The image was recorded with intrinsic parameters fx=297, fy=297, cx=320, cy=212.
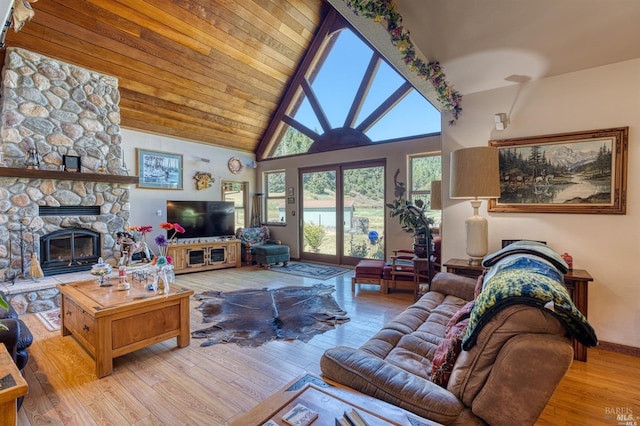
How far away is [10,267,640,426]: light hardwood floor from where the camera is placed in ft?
6.14

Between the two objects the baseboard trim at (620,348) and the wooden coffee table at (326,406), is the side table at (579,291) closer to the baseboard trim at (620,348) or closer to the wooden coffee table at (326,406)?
the baseboard trim at (620,348)

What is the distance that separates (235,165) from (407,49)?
5.79 meters

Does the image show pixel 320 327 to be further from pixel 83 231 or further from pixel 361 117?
pixel 361 117

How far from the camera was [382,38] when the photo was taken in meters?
2.20

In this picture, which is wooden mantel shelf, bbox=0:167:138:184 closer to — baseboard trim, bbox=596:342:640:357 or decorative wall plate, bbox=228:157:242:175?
decorative wall plate, bbox=228:157:242:175

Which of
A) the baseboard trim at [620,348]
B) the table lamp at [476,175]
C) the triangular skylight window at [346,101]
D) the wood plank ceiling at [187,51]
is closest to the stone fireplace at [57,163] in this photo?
the wood plank ceiling at [187,51]

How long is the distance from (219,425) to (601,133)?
3868 millimetres

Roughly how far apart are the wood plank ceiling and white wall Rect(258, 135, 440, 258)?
1.42m

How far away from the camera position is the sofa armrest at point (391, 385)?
A: 3.64ft

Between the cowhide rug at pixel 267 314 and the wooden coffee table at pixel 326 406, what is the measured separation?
1792 mm

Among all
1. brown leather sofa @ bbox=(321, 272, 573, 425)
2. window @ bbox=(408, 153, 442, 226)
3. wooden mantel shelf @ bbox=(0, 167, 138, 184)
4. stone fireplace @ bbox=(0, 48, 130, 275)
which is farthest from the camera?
window @ bbox=(408, 153, 442, 226)

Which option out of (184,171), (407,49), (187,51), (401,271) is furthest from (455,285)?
(184,171)

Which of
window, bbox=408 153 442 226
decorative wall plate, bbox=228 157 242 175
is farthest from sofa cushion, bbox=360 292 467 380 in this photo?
decorative wall plate, bbox=228 157 242 175

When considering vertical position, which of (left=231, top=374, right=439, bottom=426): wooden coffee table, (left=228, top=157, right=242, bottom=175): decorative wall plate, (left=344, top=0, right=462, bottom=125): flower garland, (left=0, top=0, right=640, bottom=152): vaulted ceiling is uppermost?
(left=0, top=0, right=640, bottom=152): vaulted ceiling
